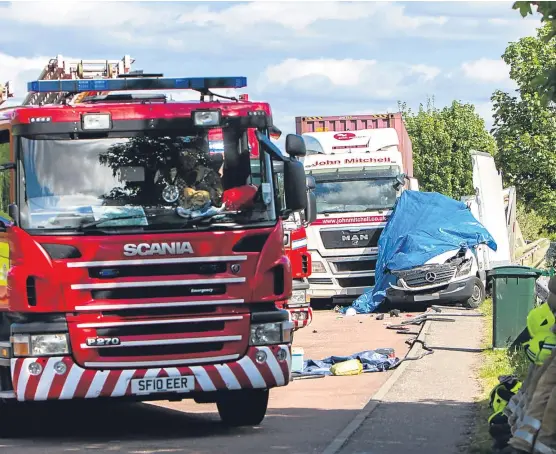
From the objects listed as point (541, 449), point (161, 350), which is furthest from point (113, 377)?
point (541, 449)

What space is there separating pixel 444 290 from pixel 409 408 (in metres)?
12.6

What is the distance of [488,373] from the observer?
560 inches

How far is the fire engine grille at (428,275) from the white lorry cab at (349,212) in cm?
121

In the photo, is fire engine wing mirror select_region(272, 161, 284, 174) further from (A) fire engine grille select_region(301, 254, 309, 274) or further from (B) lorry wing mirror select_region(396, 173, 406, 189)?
(B) lorry wing mirror select_region(396, 173, 406, 189)

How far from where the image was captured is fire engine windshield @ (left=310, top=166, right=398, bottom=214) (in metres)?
25.0

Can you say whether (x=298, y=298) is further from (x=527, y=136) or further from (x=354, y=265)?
(x=527, y=136)

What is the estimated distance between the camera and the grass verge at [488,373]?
31.1 feet

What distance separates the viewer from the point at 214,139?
412 inches

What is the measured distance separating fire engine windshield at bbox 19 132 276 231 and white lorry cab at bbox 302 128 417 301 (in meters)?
14.4

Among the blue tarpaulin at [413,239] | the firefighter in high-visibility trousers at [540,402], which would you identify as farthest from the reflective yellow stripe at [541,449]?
the blue tarpaulin at [413,239]

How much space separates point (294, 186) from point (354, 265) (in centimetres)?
1498

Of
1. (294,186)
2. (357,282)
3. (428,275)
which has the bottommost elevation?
(357,282)

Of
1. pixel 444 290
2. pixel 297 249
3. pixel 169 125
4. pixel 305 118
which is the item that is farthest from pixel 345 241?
pixel 169 125

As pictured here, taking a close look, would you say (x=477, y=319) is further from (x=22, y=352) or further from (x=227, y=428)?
(x=22, y=352)
